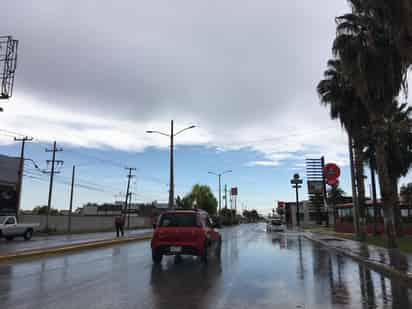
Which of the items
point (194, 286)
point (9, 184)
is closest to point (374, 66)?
point (194, 286)

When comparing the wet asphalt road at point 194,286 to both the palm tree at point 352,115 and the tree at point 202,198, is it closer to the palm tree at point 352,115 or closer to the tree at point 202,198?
the palm tree at point 352,115

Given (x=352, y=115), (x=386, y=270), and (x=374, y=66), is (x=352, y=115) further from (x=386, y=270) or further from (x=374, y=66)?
(x=386, y=270)

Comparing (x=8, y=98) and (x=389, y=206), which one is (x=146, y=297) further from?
(x=8, y=98)

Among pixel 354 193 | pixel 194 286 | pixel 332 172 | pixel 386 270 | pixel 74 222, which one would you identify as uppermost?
pixel 332 172

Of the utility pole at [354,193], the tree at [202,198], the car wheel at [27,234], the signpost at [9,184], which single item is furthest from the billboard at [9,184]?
the tree at [202,198]

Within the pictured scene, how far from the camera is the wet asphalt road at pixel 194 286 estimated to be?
7793 mm

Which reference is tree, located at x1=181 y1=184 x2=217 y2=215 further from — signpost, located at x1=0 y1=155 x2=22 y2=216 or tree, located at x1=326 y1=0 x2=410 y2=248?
tree, located at x1=326 y1=0 x2=410 y2=248

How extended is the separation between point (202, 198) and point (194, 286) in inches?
3781

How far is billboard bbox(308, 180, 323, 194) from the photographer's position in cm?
8576

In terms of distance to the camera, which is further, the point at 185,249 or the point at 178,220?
the point at 178,220

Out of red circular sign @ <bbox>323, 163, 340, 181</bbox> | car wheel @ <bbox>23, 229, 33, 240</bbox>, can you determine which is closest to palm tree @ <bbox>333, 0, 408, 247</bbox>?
red circular sign @ <bbox>323, 163, 340, 181</bbox>

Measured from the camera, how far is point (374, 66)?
1934cm

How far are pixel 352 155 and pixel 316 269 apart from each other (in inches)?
720

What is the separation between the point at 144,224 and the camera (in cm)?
8412
